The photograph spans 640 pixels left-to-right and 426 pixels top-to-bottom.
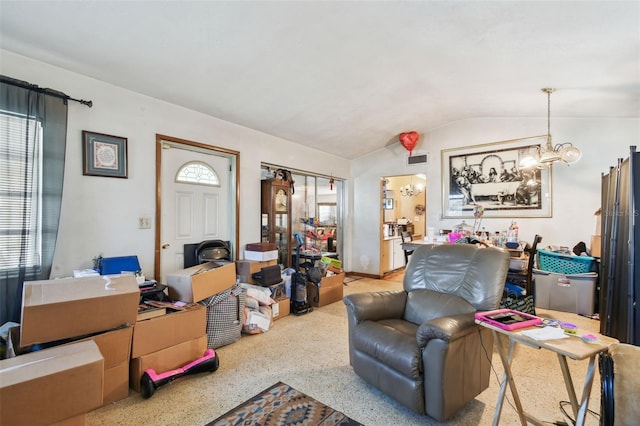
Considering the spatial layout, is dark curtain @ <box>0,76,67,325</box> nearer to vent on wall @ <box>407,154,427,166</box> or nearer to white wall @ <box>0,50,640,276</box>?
white wall @ <box>0,50,640,276</box>

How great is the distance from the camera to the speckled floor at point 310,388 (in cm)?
185

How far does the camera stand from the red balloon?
5.02 m

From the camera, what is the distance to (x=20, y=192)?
215cm

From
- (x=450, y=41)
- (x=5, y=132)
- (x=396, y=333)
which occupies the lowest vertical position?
(x=396, y=333)

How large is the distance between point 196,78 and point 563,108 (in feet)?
14.8

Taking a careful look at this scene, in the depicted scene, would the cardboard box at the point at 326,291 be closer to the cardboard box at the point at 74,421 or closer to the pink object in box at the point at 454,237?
the pink object in box at the point at 454,237

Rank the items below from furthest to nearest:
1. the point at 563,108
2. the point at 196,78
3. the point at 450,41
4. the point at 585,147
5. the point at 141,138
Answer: the point at 585,147 < the point at 563,108 < the point at 141,138 < the point at 196,78 < the point at 450,41

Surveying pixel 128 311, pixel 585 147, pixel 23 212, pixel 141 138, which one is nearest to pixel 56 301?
pixel 128 311

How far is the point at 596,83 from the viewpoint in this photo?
296cm

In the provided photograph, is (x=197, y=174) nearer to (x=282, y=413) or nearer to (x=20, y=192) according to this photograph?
(x=20, y=192)

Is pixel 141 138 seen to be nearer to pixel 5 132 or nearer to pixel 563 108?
pixel 5 132

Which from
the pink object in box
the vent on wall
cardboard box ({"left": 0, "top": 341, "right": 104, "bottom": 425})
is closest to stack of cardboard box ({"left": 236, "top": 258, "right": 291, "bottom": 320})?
cardboard box ({"left": 0, "top": 341, "right": 104, "bottom": 425})

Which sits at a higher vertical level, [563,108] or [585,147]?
[563,108]

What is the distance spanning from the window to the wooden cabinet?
241cm
